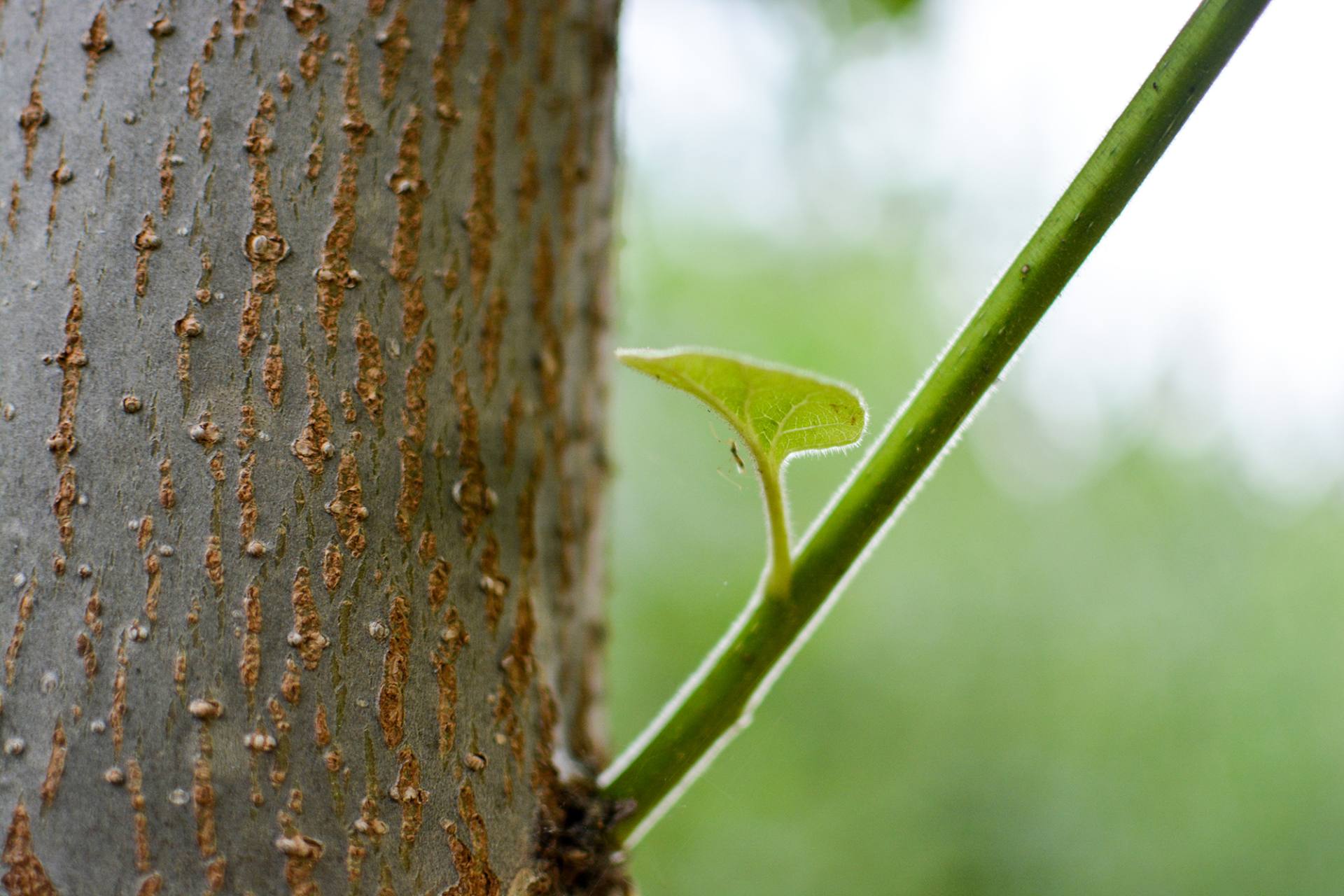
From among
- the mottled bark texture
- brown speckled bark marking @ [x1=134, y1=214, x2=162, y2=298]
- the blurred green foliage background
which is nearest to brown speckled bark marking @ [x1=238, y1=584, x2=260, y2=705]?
the mottled bark texture

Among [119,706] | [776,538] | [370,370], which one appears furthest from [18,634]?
[776,538]

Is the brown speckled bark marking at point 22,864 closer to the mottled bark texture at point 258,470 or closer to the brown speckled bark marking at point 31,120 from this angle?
the mottled bark texture at point 258,470

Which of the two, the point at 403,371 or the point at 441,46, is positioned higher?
the point at 441,46

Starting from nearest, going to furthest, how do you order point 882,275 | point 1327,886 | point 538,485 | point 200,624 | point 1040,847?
1. point 200,624
2. point 538,485
3. point 1327,886
4. point 1040,847
5. point 882,275

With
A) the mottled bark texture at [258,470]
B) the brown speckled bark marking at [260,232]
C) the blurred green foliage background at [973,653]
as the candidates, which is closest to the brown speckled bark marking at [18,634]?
the mottled bark texture at [258,470]

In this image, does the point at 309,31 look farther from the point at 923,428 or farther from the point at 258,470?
the point at 923,428

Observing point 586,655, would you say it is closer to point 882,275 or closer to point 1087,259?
point 1087,259

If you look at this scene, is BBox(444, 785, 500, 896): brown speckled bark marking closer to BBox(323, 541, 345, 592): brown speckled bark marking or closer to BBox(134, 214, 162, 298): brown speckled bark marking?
BBox(323, 541, 345, 592): brown speckled bark marking

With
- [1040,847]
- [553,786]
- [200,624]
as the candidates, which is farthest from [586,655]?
[1040,847]
